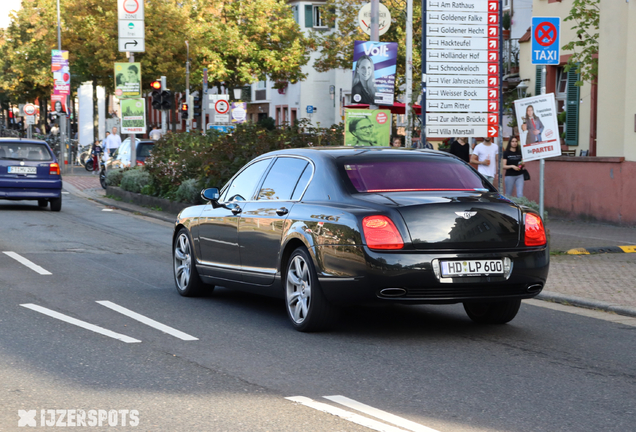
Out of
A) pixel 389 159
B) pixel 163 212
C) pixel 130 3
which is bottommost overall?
pixel 163 212

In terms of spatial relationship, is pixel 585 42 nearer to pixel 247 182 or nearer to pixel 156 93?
pixel 156 93

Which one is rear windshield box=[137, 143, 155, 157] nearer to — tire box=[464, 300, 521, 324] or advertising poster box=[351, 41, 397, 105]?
advertising poster box=[351, 41, 397, 105]

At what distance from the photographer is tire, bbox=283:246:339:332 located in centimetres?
796

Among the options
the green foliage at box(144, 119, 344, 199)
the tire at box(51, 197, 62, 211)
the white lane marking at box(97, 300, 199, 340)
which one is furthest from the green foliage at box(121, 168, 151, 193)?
the white lane marking at box(97, 300, 199, 340)

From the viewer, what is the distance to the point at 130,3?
89.6 ft

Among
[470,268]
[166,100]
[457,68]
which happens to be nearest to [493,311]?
[470,268]

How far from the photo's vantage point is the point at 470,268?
25.1 ft

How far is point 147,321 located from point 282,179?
1.67 metres

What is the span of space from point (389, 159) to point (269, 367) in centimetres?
248

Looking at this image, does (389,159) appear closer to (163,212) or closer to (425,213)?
(425,213)

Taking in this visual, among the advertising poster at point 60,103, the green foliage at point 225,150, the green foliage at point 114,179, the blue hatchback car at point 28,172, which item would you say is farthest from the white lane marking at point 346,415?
the advertising poster at point 60,103

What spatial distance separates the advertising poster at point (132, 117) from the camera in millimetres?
28469

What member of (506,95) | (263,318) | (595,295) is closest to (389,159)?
(263,318)

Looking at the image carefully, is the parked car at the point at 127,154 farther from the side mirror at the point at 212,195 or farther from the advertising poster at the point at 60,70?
the side mirror at the point at 212,195
